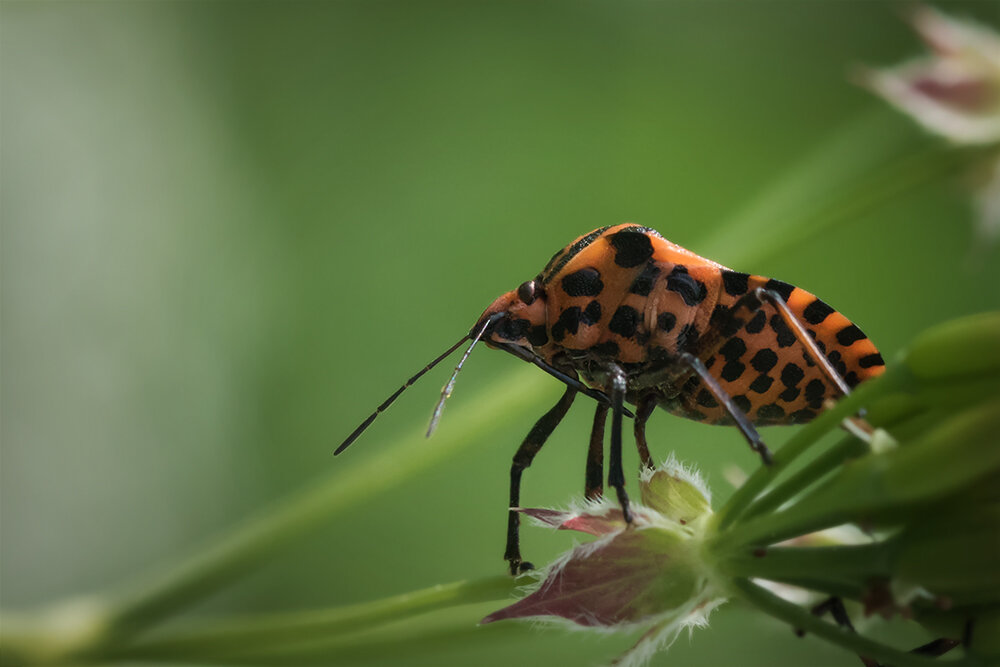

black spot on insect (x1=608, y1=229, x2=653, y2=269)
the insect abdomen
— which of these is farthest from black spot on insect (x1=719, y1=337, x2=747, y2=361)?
black spot on insect (x1=608, y1=229, x2=653, y2=269)

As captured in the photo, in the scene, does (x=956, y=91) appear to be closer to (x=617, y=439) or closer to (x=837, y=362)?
(x=837, y=362)

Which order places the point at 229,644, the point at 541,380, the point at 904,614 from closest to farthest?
the point at 904,614, the point at 229,644, the point at 541,380

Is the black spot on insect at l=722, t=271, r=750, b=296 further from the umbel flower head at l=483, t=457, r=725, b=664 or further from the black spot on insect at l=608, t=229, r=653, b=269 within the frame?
the umbel flower head at l=483, t=457, r=725, b=664

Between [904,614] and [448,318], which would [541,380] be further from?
[448,318]

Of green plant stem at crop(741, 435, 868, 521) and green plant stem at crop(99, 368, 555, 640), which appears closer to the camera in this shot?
green plant stem at crop(741, 435, 868, 521)

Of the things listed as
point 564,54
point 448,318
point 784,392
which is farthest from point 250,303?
point 784,392

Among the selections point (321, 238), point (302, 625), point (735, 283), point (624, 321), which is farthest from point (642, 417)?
point (321, 238)

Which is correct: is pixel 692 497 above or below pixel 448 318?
below
